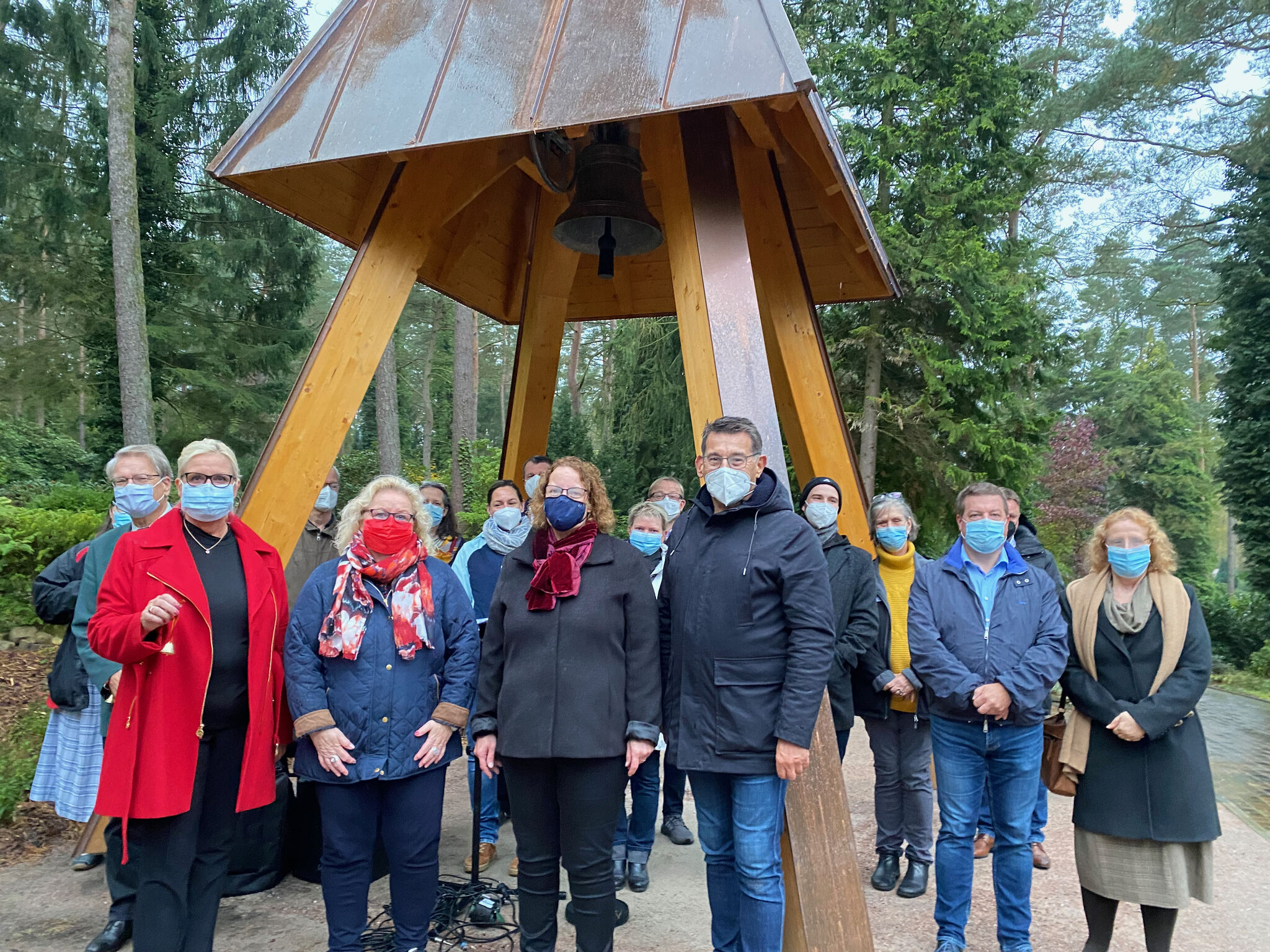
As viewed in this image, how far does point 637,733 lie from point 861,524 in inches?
104

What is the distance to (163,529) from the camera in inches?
118

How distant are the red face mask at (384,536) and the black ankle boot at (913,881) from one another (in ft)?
9.44

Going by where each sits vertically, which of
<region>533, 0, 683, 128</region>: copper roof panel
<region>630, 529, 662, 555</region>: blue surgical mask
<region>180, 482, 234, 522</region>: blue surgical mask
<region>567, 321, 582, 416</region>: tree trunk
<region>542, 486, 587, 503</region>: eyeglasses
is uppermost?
<region>567, 321, 582, 416</region>: tree trunk

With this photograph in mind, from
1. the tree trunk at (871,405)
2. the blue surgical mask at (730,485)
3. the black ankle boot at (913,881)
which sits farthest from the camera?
the tree trunk at (871,405)

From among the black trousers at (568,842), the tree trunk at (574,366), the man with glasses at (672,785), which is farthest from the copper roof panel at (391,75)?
the tree trunk at (574,366)

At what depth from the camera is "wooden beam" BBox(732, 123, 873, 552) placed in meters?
5.07

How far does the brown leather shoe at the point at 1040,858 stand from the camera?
4.64 metres

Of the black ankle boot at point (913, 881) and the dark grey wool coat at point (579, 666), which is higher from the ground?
the dark grey wool coat at point (579, 666)

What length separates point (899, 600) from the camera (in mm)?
4586

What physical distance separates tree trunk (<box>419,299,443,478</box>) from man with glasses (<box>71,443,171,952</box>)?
17966mm

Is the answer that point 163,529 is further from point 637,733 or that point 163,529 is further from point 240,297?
point 240,297

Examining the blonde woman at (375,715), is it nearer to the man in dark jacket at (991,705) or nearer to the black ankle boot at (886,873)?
the man in dark jacket at (991,705)

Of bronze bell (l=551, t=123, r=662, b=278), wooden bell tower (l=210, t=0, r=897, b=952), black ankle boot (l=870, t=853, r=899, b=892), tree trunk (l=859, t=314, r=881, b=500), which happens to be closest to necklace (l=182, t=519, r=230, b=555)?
wooden bell tower (l=210, t=0, r=897, b=952)

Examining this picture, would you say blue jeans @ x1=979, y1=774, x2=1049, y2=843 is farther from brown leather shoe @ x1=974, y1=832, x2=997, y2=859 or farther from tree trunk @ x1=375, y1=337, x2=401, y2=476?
tree trunk @ x1=375, y1=337, x2=401, y2=476
